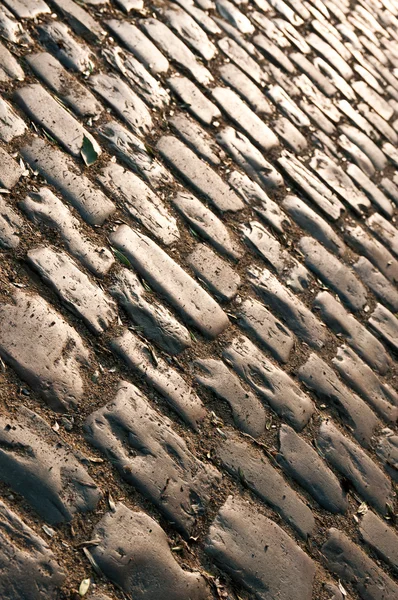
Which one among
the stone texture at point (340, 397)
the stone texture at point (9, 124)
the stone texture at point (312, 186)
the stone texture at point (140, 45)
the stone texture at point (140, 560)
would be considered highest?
the stone texture at point (312, 186)

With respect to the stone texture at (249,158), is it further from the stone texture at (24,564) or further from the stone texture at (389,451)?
the stone texture at (24,564)

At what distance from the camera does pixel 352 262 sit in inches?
107

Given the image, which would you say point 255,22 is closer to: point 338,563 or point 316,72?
point 316,72

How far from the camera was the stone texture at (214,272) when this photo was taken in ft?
7.28

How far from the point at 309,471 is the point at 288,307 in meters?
0.64

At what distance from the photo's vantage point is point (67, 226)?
6.70 ft

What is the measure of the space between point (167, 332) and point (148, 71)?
51.6 inches

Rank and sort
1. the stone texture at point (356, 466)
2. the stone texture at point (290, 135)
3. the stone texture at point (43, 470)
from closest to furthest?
the stone texture at point (43, 470) < the stone texture at point (356, 466) < the stone texture at point (290, 135)

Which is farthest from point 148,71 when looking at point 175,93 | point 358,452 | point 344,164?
point 358,452

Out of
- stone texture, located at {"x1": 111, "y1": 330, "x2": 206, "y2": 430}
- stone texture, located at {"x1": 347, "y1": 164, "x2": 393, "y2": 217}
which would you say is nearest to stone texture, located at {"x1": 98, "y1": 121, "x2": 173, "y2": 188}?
stone texture, located at {"x1": 111, "y1": 330, "x2": 206, "y2": 430}

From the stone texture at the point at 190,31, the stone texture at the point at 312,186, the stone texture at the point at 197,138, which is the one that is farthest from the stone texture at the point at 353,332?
the stone texture at the point at 190,31

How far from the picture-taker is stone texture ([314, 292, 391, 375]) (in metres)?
2.44

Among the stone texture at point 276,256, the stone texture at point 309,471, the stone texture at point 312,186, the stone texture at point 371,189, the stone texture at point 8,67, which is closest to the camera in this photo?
the stone texture at point 309,471

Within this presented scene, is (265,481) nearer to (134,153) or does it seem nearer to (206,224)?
(206,224)
